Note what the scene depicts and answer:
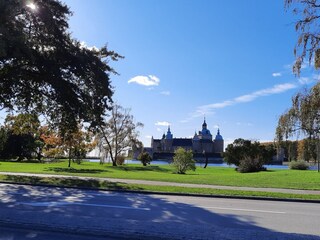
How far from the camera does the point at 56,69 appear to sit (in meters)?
22.9

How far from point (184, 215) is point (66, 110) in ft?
49.9

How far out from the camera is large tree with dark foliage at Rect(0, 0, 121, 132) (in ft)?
74.5

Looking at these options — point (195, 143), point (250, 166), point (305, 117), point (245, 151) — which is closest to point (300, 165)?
point (250, 166)

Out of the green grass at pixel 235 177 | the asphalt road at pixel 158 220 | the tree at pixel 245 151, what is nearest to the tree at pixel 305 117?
the green grass at pixel 235 177

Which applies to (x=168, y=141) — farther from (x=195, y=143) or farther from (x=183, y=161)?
(x=183, y=161)

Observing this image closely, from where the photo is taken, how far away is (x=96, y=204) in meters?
13.7

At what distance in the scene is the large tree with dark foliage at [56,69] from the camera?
22.7 m

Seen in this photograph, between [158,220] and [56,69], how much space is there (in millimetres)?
14911

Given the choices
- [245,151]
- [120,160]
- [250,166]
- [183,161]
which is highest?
[245,151]

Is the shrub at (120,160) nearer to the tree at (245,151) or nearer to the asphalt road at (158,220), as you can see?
the tree at (245,151)

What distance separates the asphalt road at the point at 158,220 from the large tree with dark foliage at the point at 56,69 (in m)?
9.46

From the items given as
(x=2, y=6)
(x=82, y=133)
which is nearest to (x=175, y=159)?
(x=82, y=133)

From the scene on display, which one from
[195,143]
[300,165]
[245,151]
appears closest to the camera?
[300,165]

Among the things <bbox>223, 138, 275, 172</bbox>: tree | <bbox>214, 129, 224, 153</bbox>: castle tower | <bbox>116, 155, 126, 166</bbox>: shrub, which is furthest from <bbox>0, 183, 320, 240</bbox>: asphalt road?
<bbox>214, 129, 224, 153</bbox>: castle tower
